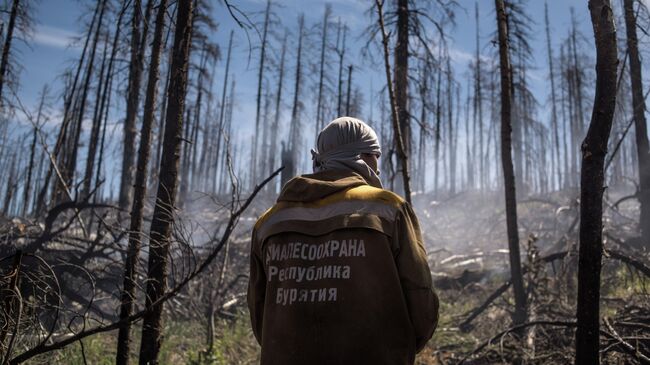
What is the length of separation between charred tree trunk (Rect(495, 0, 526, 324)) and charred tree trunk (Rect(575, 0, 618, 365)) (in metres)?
3.72

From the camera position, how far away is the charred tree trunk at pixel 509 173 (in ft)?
21.9

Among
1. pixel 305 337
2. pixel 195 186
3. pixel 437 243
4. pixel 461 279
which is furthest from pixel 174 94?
pixel 195 186

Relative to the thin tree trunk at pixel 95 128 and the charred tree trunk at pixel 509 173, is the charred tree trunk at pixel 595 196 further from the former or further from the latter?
the thin tree trunk at pixel 95 128

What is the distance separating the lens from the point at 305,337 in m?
1.82

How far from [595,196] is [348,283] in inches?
84.9

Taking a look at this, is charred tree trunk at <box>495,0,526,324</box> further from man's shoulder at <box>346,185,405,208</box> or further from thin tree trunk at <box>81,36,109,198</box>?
thin tree trunk at <box>81,36,109,198</box>

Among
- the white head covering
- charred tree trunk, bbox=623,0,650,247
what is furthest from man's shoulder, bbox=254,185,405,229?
charred tree trunk, bbox=623,0,650,247

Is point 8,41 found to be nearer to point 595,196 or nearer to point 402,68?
point 402,68

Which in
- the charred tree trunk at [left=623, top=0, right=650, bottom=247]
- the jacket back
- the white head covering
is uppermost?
the charred tree trunk at [left=623, top=0, right=650, bottom=247]

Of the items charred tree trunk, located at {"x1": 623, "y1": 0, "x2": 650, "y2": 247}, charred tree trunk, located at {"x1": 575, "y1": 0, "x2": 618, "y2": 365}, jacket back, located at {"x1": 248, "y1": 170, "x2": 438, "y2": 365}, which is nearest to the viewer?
jacket back, located at {"x1": 248, "y1": 170, "x2": 438, "y2": 365}

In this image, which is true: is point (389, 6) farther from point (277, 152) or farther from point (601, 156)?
point (277, 152)

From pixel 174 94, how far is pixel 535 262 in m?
5.98

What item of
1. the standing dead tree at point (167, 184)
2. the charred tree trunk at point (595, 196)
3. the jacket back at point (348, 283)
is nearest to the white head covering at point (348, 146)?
the jacket back at point (348, 283)

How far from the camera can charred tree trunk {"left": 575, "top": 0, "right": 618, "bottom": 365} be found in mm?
3018
